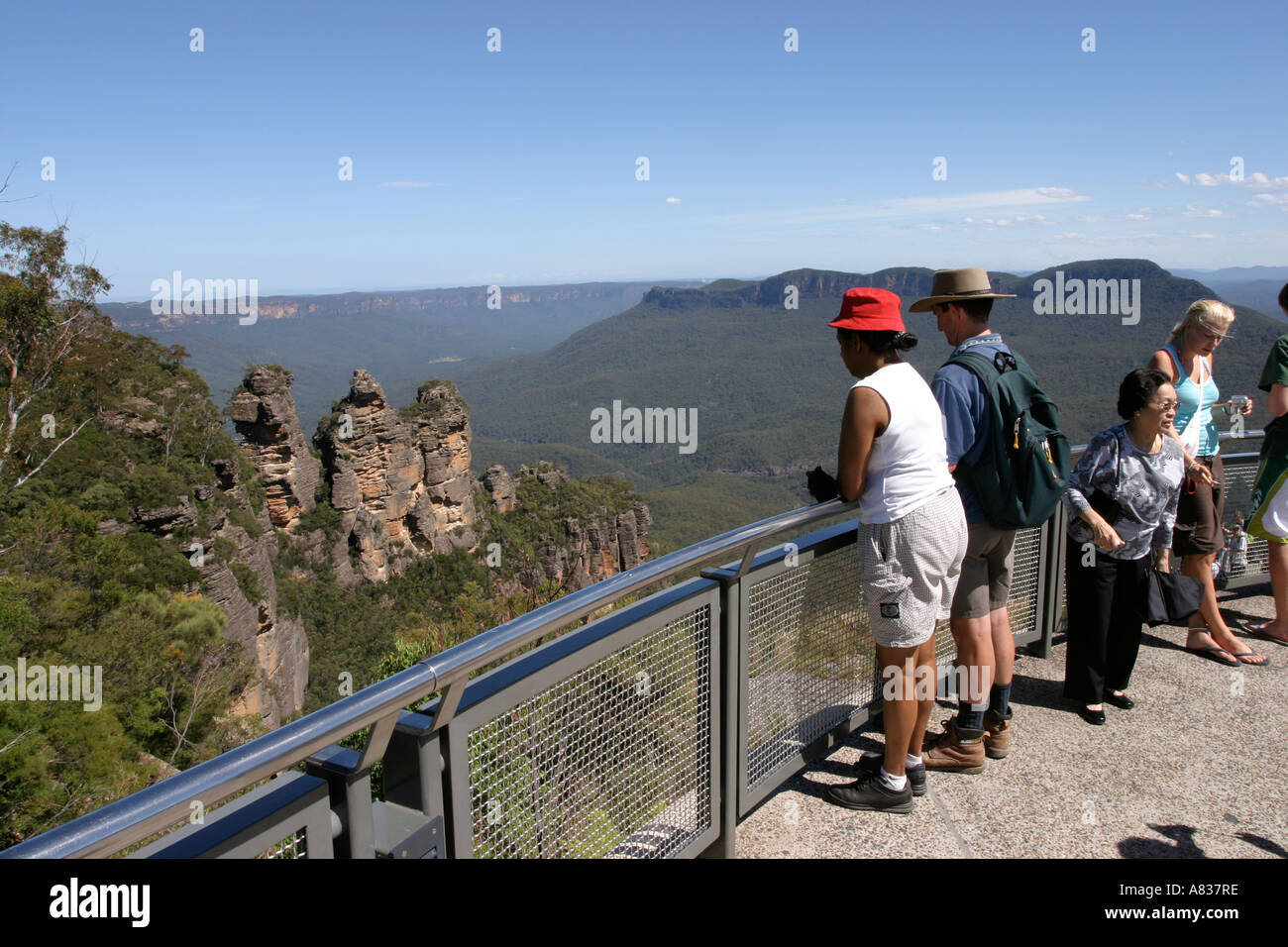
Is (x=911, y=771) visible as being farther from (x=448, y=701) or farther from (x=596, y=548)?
(x=596, y=548)

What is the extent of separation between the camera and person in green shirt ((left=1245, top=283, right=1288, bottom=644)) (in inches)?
187

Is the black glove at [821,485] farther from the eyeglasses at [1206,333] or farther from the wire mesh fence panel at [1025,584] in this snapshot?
the eyeglasses at [1206,333]

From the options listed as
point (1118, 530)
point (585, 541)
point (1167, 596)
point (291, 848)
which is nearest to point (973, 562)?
point (1118, 530)

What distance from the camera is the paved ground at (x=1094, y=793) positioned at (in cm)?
332

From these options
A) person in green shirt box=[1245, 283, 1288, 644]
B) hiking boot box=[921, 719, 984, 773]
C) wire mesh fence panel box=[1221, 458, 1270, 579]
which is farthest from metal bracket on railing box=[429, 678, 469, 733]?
wire mesh fence panel box=[1221, 458, 1270, 579]

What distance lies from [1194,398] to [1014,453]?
6.62ft

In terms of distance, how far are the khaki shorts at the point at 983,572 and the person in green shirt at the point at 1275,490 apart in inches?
89.1

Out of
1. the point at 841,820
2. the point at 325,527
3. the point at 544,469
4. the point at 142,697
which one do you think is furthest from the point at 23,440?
the point at 544,469

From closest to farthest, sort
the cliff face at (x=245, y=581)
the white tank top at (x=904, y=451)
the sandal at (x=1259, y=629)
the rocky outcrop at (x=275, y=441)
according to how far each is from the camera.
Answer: the white tank top at (x=904, y=451) → the sandal at (x=1259, y=629) → the cliff face at (x=245, y=581) → the rocky outcrop at (x=275, y=441)

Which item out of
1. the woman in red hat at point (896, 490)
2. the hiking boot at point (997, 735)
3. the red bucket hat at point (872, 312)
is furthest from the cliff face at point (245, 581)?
the red bucket hat at point (872, 312)

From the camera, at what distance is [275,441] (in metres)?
42.6

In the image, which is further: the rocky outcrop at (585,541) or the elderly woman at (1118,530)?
the rocky outcrop at (585,541)

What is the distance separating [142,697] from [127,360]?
1665 centimetres
